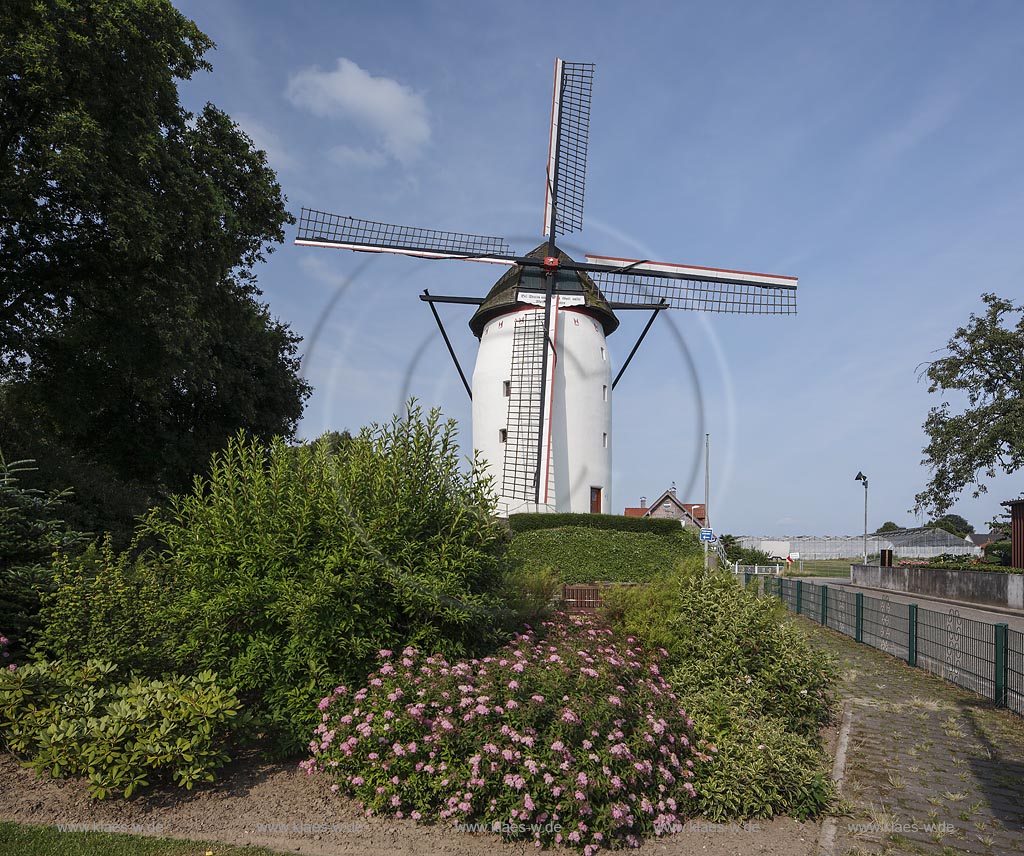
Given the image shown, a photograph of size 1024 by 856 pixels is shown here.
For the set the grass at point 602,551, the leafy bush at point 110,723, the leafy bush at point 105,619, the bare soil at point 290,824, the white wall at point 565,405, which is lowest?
the bare soil at point 290,824

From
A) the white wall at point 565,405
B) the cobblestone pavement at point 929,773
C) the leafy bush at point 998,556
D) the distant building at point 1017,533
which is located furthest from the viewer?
the leafy bush at point 998,556

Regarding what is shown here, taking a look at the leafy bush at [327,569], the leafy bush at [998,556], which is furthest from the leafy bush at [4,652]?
the leafy bush at [998,556]

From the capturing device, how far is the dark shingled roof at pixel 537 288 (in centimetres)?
2536

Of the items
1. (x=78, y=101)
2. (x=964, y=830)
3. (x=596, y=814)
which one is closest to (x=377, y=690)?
(x=596, y=814)

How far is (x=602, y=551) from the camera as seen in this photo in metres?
A: 20.5

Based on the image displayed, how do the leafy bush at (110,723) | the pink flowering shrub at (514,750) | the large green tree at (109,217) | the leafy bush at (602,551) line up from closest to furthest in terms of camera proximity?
the pink flowering shrub at (514,750)
the leafy bush at (110,723)
the large green tree at (109,217)
the leafy bush at (602,551)

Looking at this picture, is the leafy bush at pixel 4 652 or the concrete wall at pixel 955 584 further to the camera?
the concrete wall at pixel 955 584

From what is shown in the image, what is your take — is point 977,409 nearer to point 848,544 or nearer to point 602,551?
point 602,551

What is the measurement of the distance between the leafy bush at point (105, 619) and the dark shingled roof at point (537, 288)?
62.5 ft

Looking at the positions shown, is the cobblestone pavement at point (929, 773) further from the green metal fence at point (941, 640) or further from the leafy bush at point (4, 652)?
the leafy bush at point (4, 652)

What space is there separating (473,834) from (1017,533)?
4008cm

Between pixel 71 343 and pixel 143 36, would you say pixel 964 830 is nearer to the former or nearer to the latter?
pixel 143 36

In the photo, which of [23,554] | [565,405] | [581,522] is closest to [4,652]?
[23,554]

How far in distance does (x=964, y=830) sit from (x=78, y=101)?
708 inches
